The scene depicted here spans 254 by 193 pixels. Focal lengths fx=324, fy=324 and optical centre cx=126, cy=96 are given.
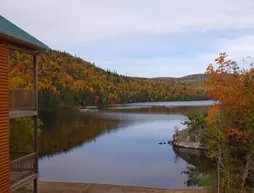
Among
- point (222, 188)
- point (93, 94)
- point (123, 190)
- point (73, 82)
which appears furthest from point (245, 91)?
point (73, 82)

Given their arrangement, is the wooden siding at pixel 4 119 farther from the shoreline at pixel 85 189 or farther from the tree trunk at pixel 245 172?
the tree trunk at pixel 245 172

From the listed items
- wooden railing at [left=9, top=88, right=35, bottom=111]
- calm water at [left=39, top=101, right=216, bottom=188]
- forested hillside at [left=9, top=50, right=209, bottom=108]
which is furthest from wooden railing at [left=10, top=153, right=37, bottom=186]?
forested hillside at [left=9, top=50, right=209, bottom=108]

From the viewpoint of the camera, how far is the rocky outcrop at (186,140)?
43.7 metres

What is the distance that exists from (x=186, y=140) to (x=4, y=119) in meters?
36.8

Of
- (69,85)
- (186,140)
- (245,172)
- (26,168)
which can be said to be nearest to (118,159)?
(186,140)

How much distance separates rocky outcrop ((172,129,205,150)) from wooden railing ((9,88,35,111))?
107 feet

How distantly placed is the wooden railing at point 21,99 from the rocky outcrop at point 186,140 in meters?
32.8

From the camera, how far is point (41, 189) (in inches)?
821

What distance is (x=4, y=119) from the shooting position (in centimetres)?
1174

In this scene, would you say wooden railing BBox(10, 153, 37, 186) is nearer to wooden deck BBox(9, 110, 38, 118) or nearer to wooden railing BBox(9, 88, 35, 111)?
wooden deck BBox(9, 110, 38, 118)

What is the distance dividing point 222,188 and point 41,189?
36.8 feet

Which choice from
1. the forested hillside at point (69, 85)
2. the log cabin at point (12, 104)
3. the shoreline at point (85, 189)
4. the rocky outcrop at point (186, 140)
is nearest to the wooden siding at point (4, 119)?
the log cabin at point (12, 104)

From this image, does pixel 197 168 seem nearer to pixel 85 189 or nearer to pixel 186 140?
pixel 186 140

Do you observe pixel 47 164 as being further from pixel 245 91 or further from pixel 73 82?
pixel 73 82
